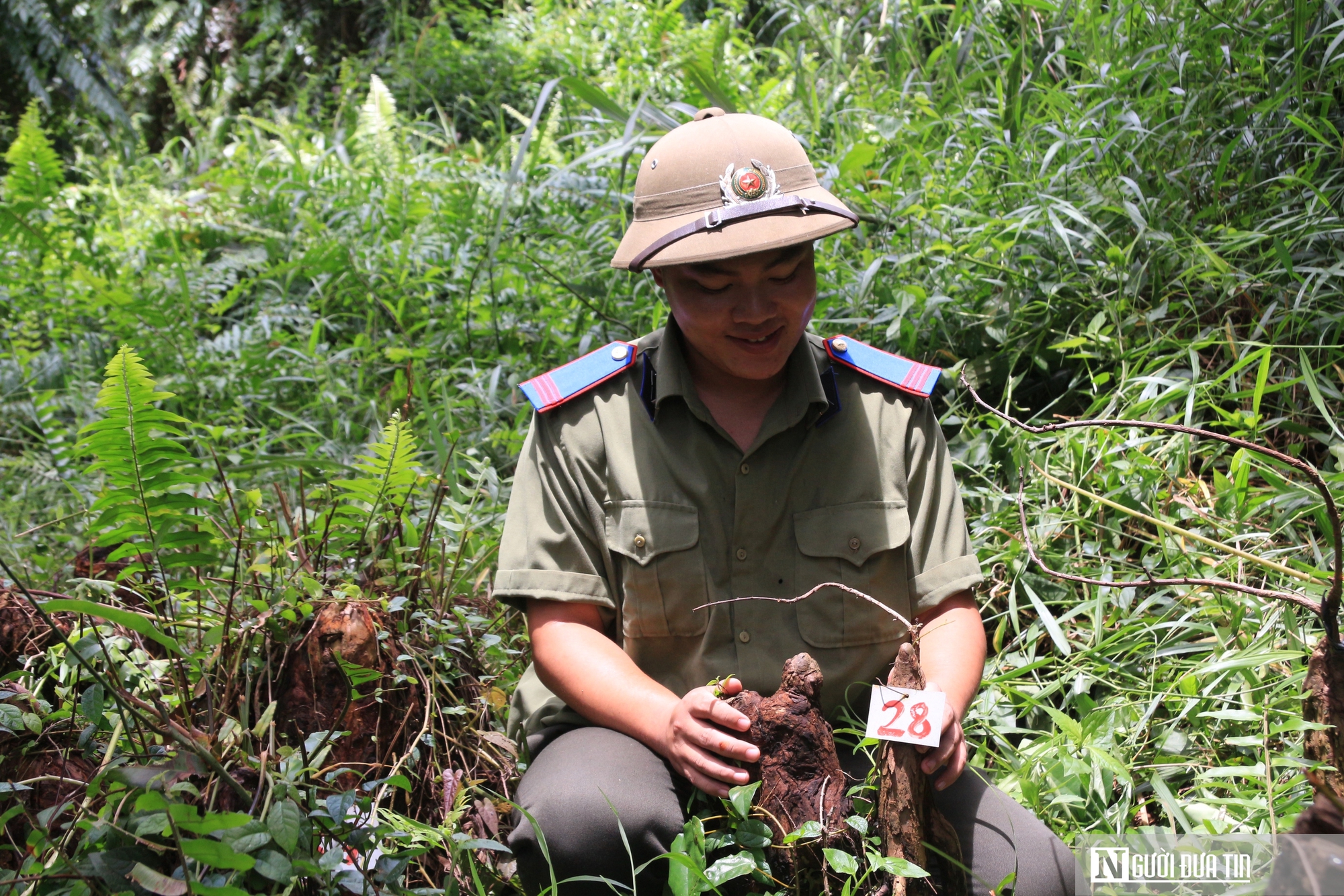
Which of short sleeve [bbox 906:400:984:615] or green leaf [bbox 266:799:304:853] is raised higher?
short sleeve [bbox 906:400:984:615]

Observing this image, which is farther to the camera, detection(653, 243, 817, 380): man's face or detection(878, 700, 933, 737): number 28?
detection(653, 243, 817, 380): man's face

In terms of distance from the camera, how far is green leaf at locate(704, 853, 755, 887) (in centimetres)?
160

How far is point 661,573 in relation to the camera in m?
2.02

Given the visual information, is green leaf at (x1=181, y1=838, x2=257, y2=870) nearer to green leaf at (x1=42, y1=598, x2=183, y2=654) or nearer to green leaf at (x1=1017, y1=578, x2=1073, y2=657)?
green leaf at (x1=42, y1=598, x2=183, y2=654)

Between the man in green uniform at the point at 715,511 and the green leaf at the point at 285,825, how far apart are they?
1.39 feet

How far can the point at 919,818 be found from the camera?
1.58 m

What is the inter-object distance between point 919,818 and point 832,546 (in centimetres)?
59

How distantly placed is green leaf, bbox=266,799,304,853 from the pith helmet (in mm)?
1079

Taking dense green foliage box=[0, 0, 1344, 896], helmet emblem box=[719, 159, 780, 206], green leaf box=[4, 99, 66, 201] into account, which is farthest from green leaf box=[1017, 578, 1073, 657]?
green leaf box=[4, 99, 66, 201]

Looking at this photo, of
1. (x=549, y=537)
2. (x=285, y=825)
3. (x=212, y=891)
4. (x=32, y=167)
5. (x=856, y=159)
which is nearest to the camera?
(x=212, y=891)

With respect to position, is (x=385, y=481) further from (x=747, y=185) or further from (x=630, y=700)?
(x=747, y=185)

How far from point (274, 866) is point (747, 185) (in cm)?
137

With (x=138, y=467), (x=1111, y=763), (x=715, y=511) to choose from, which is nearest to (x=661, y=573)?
(x=715, y=511)

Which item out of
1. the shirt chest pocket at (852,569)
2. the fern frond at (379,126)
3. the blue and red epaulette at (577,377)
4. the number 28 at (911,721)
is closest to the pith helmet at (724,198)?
the blue and red epaulette at (577,377)
